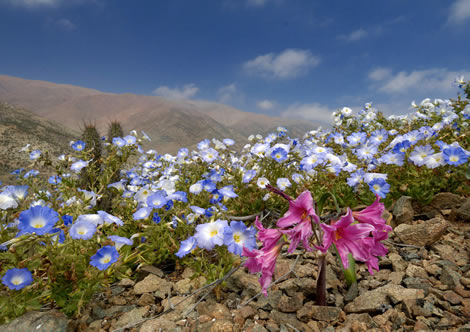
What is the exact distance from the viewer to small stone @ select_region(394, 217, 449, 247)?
7.54ft

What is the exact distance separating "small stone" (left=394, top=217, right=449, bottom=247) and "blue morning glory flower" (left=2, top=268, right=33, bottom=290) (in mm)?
2922

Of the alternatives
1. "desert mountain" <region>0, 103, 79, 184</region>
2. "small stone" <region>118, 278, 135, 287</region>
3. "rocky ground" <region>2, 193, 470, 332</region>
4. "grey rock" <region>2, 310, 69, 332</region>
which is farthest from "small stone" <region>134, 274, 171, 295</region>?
"desert mountain" <region>0, 103, 79, 184</region>

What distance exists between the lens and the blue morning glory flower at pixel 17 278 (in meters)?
1.65

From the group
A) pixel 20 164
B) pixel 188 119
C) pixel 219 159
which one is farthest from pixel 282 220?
pixel 188 119

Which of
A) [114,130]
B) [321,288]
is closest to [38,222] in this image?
[321,288]

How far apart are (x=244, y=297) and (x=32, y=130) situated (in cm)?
2052

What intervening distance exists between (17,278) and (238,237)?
4.73 feet

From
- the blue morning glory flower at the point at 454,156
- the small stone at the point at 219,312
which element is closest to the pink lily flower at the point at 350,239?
the small stone at the point at 219,312

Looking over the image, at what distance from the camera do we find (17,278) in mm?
1678

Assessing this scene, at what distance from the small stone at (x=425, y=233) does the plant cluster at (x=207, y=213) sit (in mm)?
453

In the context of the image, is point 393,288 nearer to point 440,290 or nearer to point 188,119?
point 440,290

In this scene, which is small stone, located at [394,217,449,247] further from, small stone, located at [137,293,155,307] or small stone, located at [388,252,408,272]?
small stone, located at [137,293,155,307]

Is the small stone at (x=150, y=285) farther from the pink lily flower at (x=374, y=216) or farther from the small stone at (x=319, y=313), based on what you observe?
the pink lily flower at (x=374, y=216)

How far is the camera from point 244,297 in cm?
194
